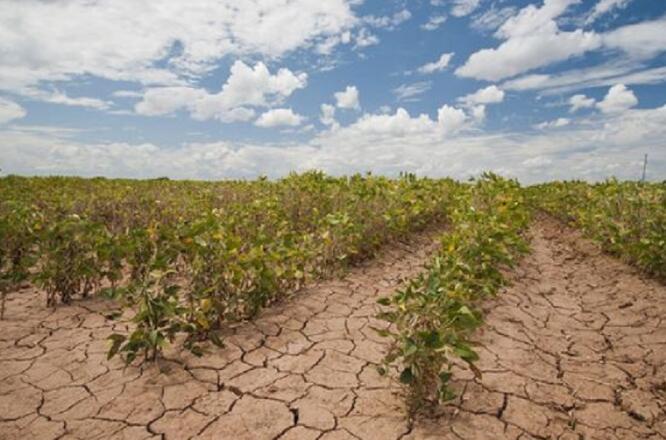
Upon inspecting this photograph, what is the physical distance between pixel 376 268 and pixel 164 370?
10.6 ft

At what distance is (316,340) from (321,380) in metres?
0.60

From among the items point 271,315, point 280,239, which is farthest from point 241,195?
point 271,315

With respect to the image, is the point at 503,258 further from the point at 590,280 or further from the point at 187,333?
the point at 187,333

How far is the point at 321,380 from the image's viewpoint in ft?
9.79

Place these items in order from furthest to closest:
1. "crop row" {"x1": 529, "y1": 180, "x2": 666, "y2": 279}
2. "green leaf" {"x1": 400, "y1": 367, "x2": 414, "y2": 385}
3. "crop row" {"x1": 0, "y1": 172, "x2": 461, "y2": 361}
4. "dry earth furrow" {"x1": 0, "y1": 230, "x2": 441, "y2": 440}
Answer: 1. "crop row" {"x1": 529, "y1": 180, "x2": 666, "y2": 279}
2. "crop row" {"x1": 0, "y1": 172, "x2": 461, "y2": 361}
3. "dry earth furrow" {"x1": 0, "y1": 230, "x2": 441, "y2": 440}
4. "green leaf" {"x1": 400, "y1": 367, "x2": 414, "y2": 385}

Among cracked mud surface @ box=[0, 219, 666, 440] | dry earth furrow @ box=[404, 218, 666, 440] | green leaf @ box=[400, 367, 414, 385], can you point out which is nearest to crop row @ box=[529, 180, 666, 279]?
dry earth furrow @ box=[404, 218, 666, 440]

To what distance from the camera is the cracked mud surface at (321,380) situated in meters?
2.49

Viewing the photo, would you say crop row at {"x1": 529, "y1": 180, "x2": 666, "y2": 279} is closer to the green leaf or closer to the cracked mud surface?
the cracked mud surface

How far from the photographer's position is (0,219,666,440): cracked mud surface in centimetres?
249

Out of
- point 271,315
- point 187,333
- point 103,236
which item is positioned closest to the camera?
point 187,333

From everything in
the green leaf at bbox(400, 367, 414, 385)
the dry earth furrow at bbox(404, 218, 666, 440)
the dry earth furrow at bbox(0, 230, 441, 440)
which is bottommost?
the dry earth furrow at bbox(404, 218, 666, 440)

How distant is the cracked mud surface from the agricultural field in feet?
0.05

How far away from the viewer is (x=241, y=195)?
9531 mm

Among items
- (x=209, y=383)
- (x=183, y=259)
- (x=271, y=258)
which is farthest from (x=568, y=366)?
(x=183, y=259)
